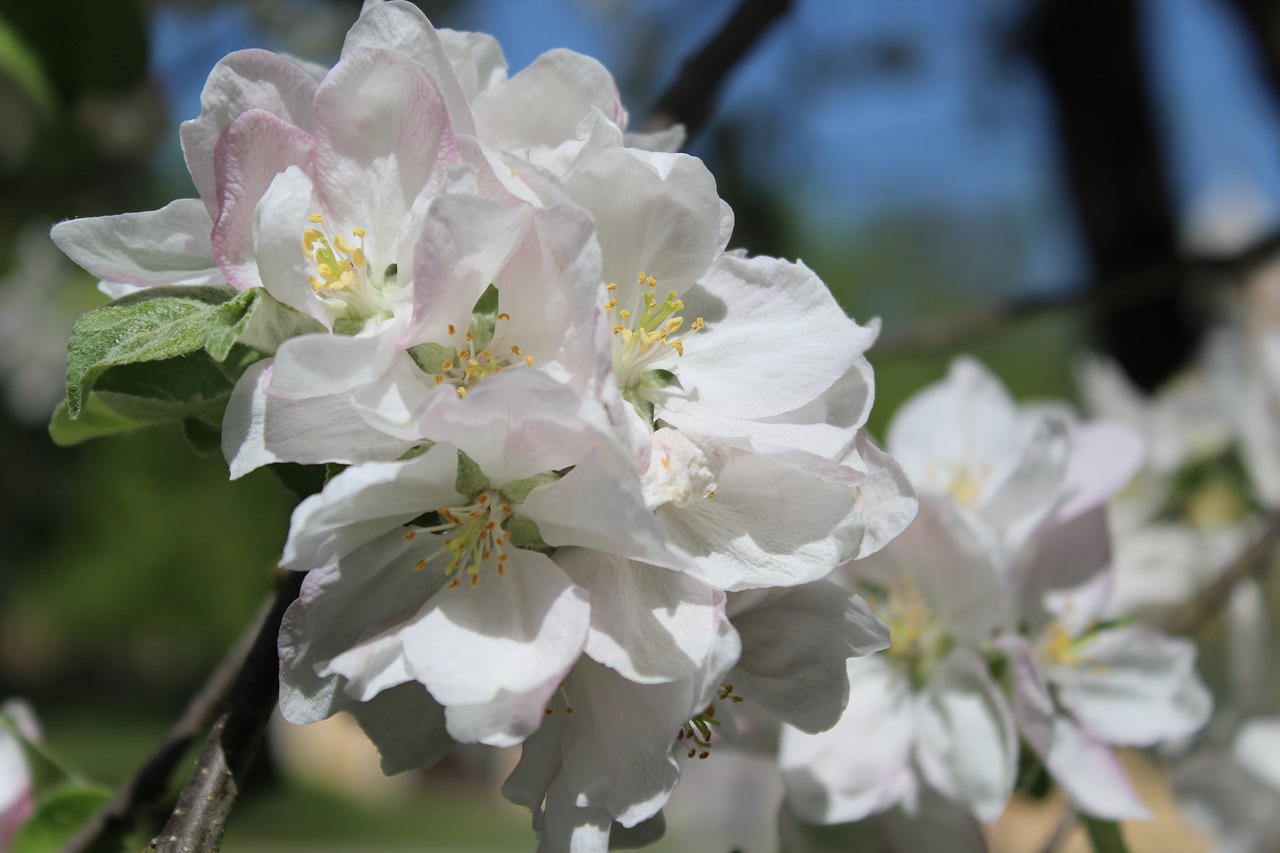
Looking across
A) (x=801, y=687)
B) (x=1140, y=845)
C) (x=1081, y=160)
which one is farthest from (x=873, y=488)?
(x=1081, y=160)

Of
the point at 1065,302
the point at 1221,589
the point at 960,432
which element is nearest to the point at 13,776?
the point at 960,432

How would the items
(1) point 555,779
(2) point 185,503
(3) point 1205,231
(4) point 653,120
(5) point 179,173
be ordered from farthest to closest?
1. (2) point 185,503
2. (5) point 179,173
3. (3) point 1205,231
4. (4) point 653,120
5. (1) point 555,779

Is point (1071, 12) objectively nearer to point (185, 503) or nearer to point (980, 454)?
point (980, 454)

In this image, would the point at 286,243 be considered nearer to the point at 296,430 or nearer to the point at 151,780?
the point at 296,430

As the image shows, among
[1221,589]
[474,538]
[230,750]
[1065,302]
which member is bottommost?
[1221,589]

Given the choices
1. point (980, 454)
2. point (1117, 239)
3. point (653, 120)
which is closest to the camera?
point (653, 120)

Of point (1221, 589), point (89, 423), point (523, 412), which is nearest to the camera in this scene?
point (523, 412)

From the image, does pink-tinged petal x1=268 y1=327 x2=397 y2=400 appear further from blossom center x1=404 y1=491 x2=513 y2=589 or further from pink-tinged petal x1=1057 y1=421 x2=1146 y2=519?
pink-tinged petal x1=1057 y1=421 x2=1146 y2=519
